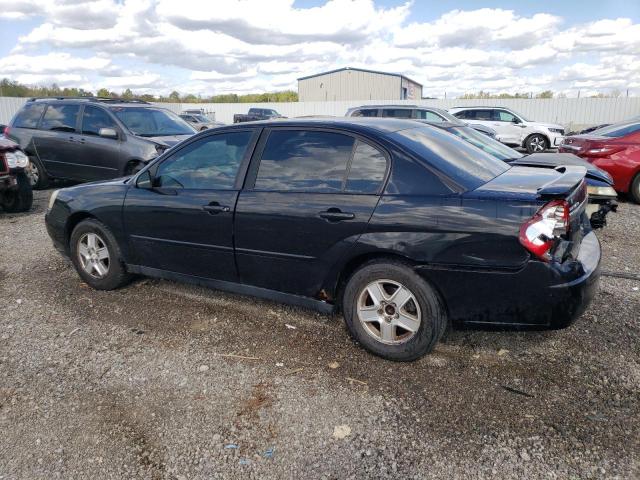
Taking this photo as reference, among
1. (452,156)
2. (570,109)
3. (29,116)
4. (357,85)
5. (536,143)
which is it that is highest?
(357,85)

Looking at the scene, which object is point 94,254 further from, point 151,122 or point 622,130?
point 622,130

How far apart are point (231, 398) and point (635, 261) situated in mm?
4710

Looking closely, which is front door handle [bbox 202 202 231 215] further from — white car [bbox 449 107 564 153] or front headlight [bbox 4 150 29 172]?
white car [bbox 449 107 564 153]

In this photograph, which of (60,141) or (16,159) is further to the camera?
(60,141)

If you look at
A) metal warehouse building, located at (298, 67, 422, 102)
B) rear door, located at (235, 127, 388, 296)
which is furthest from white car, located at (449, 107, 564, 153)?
metal warehouse building, located at (298, 67, 422, 102)

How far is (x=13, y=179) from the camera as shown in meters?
7.81

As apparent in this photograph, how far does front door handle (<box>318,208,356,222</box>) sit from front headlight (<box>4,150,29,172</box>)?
21.5 feet

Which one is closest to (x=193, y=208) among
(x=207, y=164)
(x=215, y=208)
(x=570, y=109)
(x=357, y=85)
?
(x=215, y=208)

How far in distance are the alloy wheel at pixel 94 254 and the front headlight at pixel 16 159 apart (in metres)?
4.05

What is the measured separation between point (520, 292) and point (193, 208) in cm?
248

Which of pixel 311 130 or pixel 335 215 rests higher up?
pixel 311 130

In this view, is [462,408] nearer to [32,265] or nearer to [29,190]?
[32,265]

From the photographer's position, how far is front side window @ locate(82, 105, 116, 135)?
885 cm

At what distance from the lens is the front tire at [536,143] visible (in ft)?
59.2
